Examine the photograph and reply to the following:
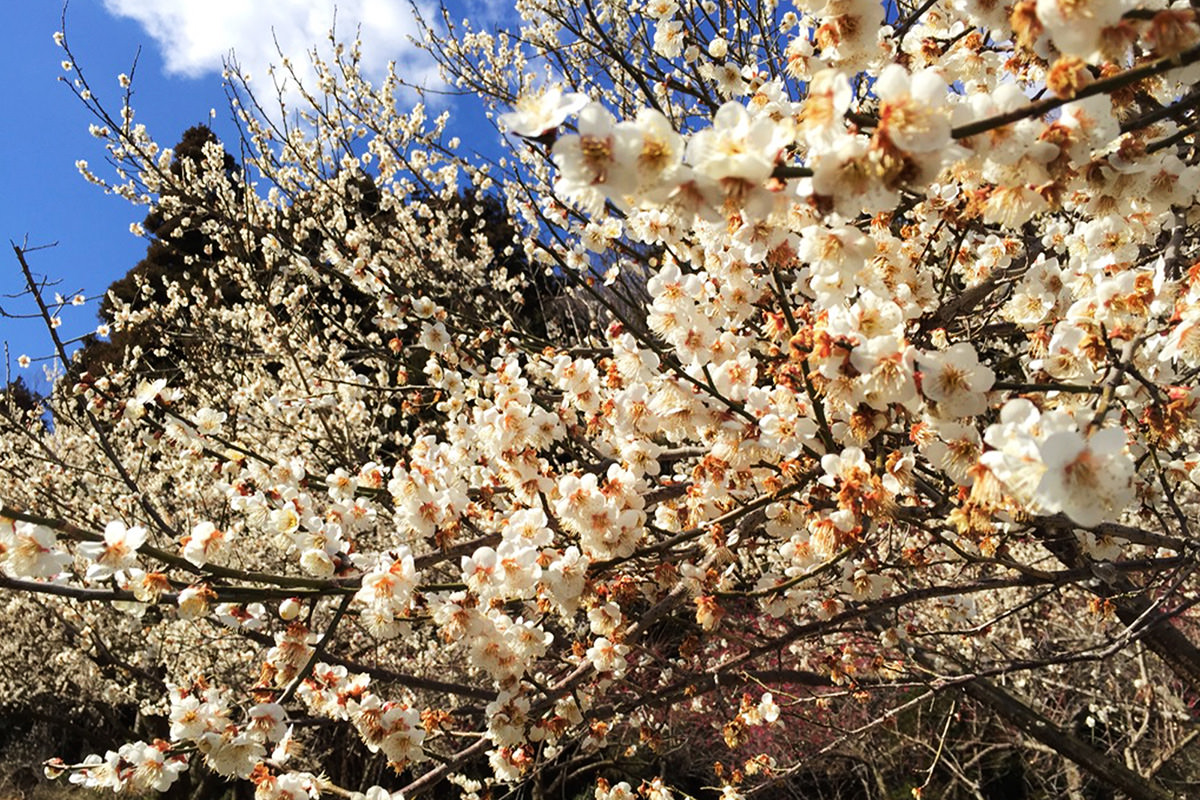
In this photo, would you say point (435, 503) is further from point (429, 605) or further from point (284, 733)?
point (284, 733)

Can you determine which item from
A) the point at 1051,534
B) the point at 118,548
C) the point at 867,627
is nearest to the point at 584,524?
the point at 118,548

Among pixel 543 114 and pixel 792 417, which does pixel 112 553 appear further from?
pixel 792 417

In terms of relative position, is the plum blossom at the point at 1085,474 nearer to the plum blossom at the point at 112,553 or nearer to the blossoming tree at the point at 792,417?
the blossoming tree at the point at 792,417

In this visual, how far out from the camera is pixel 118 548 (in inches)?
71.8

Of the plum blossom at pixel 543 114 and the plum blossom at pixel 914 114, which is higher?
the plum blossom at pixel 543 114

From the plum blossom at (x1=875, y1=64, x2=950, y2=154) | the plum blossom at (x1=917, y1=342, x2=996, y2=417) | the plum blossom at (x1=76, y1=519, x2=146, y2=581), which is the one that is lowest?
the plum blossom at (x1=917, y1=342, x2=996, y2=417)

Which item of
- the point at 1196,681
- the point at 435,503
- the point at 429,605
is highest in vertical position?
the point at 435,503

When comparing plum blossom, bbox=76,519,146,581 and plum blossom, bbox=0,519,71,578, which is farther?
plum blossom, bbox=76,519,146,581

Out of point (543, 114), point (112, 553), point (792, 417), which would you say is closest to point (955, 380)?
point (792, 417)

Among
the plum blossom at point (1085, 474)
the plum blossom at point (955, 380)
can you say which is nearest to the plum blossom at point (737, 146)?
the plum blossom at point (1085, 474)

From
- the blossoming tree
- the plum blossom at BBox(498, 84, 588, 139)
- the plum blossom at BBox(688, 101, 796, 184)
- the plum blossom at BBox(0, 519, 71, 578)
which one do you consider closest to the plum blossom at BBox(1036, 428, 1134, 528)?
the blossoming tree

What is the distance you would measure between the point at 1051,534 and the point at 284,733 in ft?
8.68

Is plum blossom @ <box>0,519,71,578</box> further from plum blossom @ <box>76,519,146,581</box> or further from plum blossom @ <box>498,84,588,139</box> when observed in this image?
plum blossom @ <box>498,84,588,139</box>

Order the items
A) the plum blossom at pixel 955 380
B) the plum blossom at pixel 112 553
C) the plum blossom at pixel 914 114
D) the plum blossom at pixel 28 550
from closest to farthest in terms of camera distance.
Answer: the plum blossom at pixel 914 114 < the plum blossom at pixel 955 380 < the plum blossom at pixel 28 550 < the plum blossom at pixel 112 553
